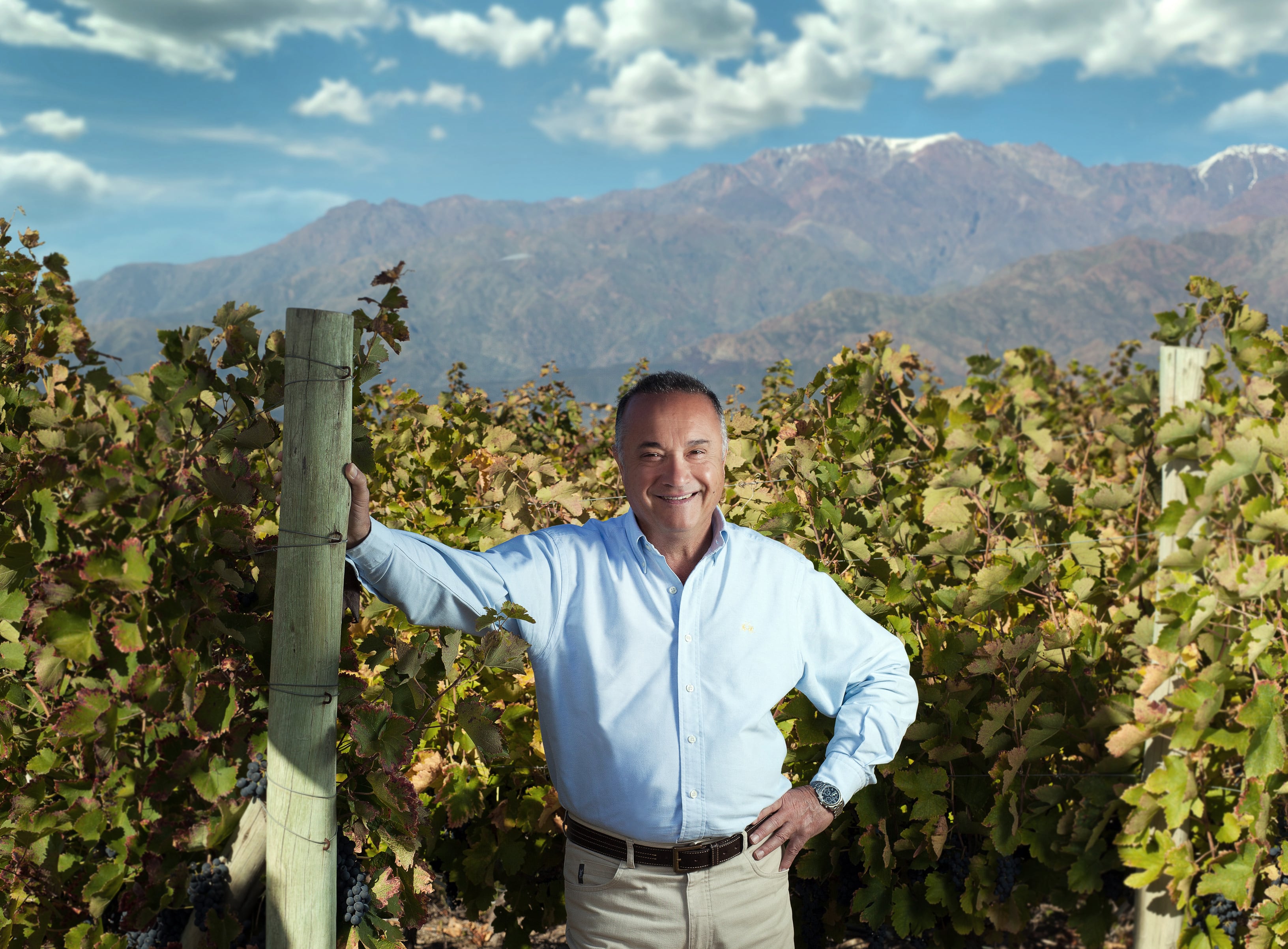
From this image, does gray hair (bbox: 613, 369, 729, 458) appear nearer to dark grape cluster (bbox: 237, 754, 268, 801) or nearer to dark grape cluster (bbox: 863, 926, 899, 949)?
dark grape cluster (bbox: 237, 754, 268, 801)

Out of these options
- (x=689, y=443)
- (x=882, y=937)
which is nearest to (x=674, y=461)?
(x=689, y=443)

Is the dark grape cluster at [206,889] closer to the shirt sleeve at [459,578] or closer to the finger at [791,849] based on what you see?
the shirt sleeve at [459,578]

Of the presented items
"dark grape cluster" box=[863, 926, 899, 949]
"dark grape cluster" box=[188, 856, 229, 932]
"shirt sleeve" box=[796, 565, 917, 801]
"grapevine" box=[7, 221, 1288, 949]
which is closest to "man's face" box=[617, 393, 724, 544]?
"shirt sleeve" box=[796, 565, 917, 801]

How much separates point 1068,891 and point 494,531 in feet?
6.74

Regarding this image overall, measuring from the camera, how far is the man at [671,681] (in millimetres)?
1886

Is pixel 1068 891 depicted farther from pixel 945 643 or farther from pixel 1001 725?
pixel 945 643

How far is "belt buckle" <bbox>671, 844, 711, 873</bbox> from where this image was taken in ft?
6.19

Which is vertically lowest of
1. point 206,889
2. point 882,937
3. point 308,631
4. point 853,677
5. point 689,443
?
point 882,937

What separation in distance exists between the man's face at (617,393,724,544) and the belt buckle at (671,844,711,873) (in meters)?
0.64

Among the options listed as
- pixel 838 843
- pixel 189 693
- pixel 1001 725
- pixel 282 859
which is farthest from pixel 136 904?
pixel 1001 725

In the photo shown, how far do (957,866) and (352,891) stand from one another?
165cm

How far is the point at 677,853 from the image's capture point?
189 centimetres

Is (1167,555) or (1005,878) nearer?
(1167,555)

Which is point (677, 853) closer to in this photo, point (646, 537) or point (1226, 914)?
point (646, 537)
